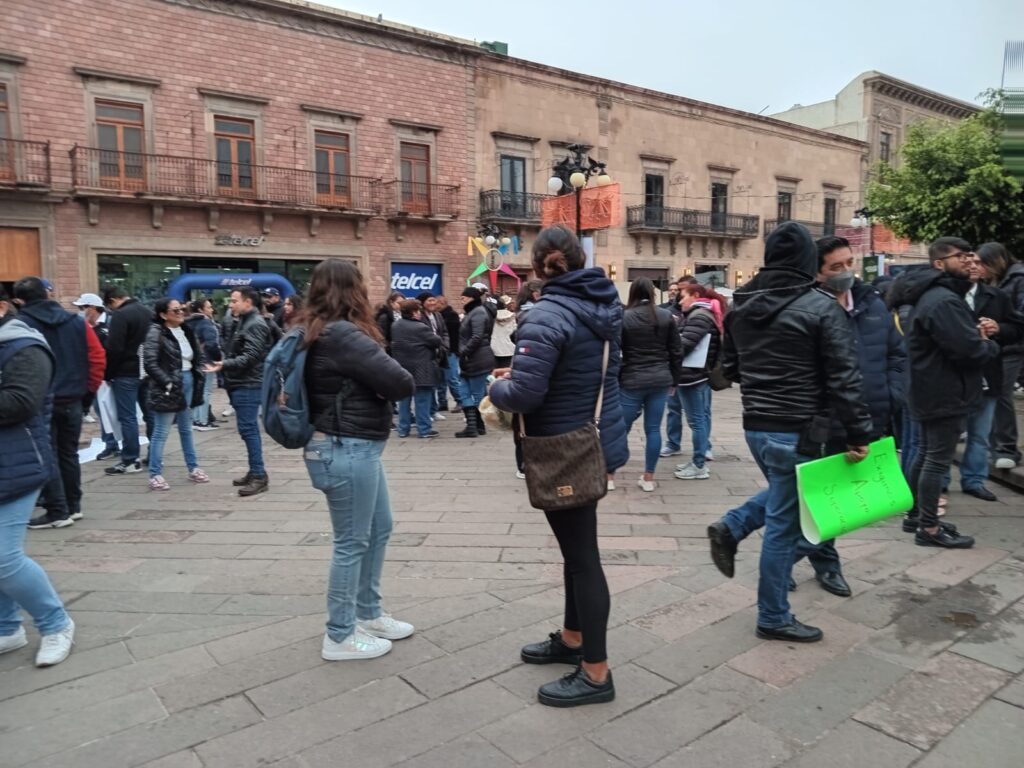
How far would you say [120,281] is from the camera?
1759 cm

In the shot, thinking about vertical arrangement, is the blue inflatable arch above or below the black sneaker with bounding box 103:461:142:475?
above

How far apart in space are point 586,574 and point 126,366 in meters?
6.01

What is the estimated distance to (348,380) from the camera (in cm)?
300

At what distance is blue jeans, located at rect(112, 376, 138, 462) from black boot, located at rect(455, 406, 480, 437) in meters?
3.62

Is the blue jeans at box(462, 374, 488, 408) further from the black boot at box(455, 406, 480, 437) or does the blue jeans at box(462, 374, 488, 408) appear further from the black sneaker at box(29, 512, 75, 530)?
the black sneaker at box(29, 512, 75, 530)

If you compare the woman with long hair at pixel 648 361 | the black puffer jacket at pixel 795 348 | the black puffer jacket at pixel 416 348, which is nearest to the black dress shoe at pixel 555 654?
the black puffer jacket at pixel 795 348

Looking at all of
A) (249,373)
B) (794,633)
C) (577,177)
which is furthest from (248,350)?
(577,177)

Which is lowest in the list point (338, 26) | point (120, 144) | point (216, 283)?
point (216, 283)

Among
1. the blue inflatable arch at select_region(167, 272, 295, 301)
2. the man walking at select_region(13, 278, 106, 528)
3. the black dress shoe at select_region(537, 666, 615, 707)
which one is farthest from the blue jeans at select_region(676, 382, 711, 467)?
the blue inflatable arch at select_region(167, 272, 295, 301)

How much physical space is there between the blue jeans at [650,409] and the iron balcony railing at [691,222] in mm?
20496

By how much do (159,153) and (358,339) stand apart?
17.5 metres

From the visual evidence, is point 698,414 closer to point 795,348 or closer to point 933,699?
point 795,348

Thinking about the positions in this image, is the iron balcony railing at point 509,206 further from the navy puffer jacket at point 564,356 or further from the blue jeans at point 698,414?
the navy puffer jacket at point 564,356

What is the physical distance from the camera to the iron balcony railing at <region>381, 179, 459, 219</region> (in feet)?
69.2
